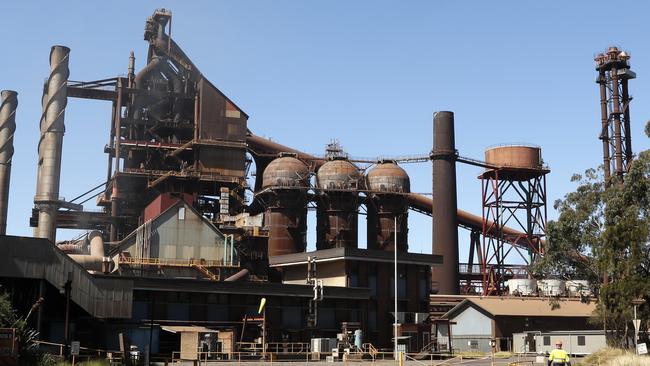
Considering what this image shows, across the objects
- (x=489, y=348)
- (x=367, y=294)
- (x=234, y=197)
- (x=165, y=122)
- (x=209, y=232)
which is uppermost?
(x=165, y=122)

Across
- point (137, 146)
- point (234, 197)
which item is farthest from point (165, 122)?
point (234, 197)

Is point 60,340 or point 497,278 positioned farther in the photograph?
point 497,278

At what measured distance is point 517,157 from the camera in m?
97.5

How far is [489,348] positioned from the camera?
241ft

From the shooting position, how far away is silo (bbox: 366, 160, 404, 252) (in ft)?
A: 286

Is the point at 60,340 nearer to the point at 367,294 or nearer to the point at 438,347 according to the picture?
the point at 367,294

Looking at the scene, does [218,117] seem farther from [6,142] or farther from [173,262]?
[173,262]

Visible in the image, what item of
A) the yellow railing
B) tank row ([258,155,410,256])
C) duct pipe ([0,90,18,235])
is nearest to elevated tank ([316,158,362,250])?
tank row ([258,155,410,256])

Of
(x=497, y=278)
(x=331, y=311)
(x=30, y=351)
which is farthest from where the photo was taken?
(x=497, y=278)

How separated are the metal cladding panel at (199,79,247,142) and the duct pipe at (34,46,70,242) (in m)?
14.2

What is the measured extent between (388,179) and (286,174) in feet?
38.4

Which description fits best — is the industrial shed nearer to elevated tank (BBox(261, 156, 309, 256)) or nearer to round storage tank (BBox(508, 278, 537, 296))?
round storage tank (BBox(508, 278, 537, 296))

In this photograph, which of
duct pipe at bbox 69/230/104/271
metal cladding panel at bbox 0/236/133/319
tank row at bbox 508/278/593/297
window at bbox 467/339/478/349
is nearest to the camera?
metal cladding panel at bbox 0/236/133/319

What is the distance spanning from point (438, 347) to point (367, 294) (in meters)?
7.28
